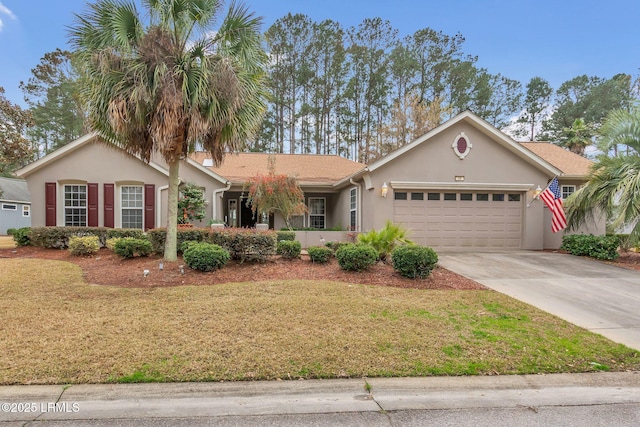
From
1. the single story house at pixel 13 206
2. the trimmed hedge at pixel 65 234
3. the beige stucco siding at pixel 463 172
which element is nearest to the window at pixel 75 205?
the trimmed hedge at pixel 65 234

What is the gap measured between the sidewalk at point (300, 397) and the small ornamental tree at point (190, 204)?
10.6m

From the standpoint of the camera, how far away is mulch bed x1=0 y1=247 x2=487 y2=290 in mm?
7355

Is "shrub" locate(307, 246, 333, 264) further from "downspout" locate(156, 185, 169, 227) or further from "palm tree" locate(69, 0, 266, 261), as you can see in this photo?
A: "downspout" locate(156, 185, 169, 227)

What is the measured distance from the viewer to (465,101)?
28.2 m

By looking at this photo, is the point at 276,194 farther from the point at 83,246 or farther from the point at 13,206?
the point at 13,206

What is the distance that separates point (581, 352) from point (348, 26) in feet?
95.6

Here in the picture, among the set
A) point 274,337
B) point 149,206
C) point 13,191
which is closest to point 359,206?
point 149,206

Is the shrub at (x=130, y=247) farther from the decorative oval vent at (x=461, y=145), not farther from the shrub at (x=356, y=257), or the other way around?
→ the decorative oval vent at (x=461, y=145)

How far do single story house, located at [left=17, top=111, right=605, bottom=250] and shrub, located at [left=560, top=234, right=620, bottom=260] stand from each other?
1387 millimetres

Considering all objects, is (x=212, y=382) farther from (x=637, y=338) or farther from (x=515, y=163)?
(x=515, y=163)

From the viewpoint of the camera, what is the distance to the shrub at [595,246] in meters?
11.0

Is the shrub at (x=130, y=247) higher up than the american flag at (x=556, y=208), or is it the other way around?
the american flag at (x=556, y=208)

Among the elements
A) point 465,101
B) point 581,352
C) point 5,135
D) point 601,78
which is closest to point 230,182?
point 5,135

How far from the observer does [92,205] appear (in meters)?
13.2
